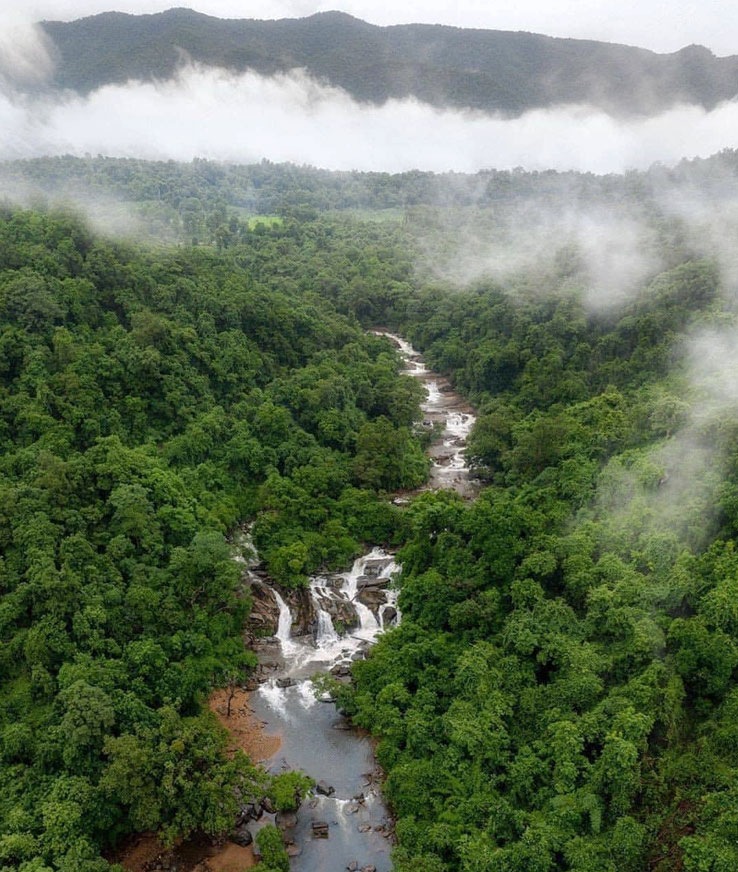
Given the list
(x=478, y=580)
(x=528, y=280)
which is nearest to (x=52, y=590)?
(x=478, y=580)

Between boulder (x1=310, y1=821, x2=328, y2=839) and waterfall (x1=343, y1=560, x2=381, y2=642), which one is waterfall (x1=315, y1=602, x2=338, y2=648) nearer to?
waterfall (x1=343, y1=560, x2=381, y2=642)

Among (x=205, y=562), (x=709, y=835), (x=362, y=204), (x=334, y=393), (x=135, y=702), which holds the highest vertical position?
(x=362, y=204)

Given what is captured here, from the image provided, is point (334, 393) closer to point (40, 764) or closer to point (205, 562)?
point (205, 562)

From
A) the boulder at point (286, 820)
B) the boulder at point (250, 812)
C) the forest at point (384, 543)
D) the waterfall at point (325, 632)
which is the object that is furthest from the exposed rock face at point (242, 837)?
the waterfall at point (325, 632)

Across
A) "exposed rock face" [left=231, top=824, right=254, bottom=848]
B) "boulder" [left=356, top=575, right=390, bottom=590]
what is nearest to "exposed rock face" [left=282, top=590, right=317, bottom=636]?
"boulder" [left=356, top=575, right=390, bottom=590]

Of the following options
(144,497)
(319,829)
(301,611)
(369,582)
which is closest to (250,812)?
(319,829)

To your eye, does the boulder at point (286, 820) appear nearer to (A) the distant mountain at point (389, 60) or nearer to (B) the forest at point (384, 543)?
(B) the forest at point (384, 543)
